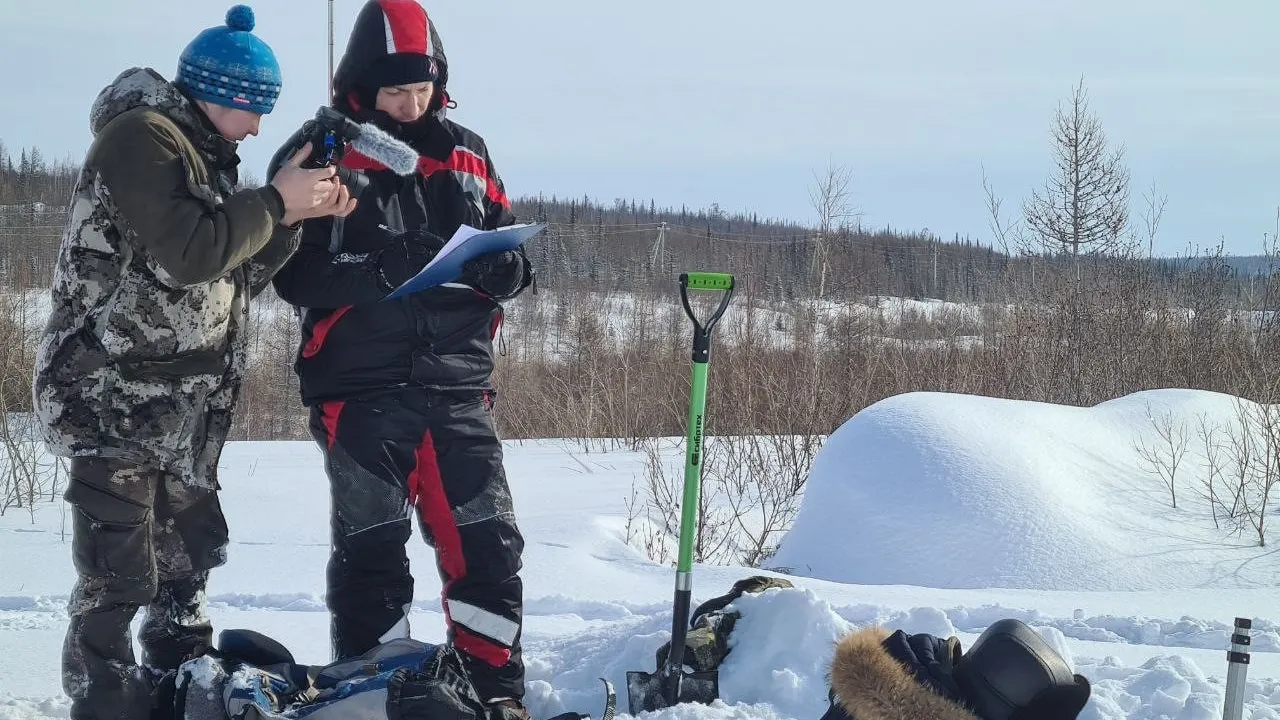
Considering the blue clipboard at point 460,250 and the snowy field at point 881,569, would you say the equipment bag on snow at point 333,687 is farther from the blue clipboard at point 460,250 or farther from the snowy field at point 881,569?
the blue clipboard at point 460,250

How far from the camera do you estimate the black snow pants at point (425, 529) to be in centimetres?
269

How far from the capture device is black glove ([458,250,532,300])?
8.93ft

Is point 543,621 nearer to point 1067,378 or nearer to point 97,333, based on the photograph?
point 97,333

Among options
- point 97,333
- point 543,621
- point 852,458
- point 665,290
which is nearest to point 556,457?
point 852,458

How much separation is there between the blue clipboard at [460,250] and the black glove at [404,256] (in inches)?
0.7

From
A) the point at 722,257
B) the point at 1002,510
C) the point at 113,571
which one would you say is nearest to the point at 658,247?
the point at 722,257

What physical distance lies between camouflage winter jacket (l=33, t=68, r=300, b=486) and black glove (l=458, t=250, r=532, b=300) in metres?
0.50

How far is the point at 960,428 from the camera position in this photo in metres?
6.55

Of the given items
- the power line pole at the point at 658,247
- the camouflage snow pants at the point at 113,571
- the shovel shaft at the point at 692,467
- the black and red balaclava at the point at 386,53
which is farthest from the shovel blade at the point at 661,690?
the power line pole at the point at 658,247

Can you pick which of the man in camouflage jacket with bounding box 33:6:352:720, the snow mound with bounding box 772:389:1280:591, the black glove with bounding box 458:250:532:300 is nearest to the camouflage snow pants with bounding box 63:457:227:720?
the man in camouflage jacket with bounding box 33:6:352:720

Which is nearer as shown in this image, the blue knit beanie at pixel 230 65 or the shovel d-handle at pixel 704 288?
the blue knit beanie at pixel 230 65

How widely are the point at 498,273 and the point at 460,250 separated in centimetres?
18

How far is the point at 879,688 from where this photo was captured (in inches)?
77.5

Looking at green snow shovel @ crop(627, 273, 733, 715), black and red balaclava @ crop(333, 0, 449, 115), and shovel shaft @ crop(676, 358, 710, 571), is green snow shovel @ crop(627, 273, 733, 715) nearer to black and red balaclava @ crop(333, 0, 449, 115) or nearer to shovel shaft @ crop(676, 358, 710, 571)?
shovel shaft @ crop(676, 358, 710, 571)
